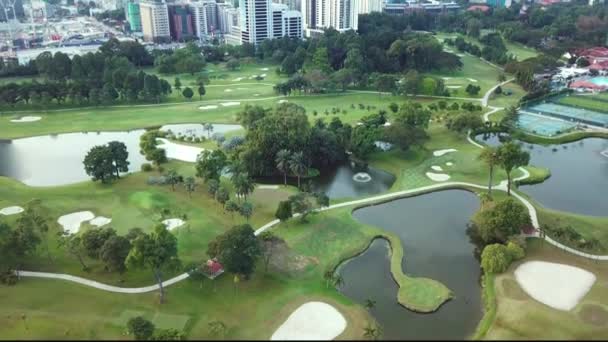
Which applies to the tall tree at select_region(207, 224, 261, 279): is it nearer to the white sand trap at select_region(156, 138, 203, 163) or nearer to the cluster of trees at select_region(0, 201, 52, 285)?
the cluster of trees at select_region(0, 201, 52, 285)

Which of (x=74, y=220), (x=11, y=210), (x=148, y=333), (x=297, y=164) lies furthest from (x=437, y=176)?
(x=11, y=210)

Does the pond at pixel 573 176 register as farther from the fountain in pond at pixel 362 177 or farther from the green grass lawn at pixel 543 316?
the fountain in pond at pixel 362 177

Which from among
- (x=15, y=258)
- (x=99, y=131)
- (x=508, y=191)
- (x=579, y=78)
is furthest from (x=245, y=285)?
(x=579, y=78)

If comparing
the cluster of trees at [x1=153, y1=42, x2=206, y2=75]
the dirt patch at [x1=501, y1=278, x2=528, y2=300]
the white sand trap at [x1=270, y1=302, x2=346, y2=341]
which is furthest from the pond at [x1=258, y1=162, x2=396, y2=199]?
the cluster of trees at [x1=153, y1=42, x2=206, y2=75]

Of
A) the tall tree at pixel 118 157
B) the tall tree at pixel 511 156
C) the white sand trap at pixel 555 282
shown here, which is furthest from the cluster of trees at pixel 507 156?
the tall tree at pixel 118 157

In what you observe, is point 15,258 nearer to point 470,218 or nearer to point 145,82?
point 470,218

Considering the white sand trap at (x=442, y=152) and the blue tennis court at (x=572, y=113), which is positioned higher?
the blue tennis court at (x=572, y=113)
